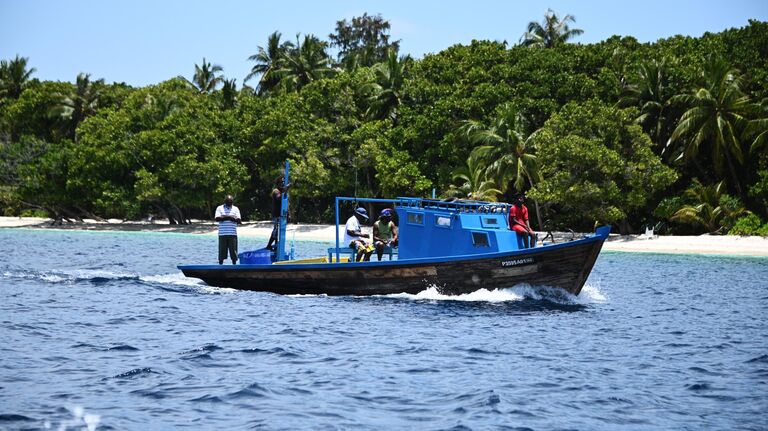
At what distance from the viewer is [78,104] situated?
231 feet

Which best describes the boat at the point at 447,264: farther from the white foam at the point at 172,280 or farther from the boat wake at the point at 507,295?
the white foam at the point at 172,280

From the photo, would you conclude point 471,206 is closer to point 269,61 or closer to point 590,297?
point 590,297

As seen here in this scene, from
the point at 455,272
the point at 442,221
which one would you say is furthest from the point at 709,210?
the point at 455,272

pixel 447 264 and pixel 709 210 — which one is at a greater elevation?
pixel 709 210

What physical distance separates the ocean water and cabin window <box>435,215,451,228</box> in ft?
5.41

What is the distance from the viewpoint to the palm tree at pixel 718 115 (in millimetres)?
44906

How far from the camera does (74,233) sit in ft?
197

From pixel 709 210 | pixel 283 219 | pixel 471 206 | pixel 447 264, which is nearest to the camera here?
pixel 447 264

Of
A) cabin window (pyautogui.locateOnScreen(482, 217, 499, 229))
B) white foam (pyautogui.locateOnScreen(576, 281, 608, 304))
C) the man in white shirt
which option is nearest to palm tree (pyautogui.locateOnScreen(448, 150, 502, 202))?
white foam (pyautogui.locateOnScreen(576, 281, 608, 304))

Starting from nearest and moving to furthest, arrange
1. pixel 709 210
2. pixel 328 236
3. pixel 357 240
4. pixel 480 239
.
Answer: pixel 480 239 → pixel 357 240 → pixel 709 210 → pixel 328 236

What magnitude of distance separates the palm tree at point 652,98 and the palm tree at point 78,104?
138ft

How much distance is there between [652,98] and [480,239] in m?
32.4

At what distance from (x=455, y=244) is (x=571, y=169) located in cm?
2538

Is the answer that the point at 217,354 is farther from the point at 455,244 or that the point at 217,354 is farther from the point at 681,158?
the point at 681,158
